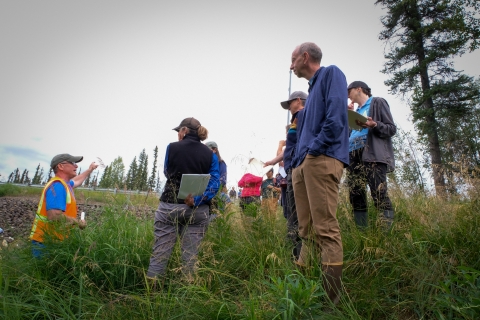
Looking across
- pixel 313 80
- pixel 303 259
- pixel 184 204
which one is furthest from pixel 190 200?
pixel 313 80

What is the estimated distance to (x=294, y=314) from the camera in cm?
171

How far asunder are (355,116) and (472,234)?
4.62ft

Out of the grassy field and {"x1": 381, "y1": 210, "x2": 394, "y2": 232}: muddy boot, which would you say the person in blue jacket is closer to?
the grassy field

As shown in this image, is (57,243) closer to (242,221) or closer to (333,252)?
(242,221)

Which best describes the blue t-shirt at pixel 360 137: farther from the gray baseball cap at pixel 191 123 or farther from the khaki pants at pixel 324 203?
the gray baseball cap at pixel 191 123

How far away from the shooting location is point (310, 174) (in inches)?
91.0

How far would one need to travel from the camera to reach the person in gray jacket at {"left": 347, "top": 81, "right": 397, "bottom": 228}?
302cm

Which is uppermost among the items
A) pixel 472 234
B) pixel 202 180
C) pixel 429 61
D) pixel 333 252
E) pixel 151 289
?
pixel 429 61

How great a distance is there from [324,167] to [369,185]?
119 centimetres

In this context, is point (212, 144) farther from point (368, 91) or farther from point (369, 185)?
point (369, 185)

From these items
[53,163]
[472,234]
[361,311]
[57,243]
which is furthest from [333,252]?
[53,163]

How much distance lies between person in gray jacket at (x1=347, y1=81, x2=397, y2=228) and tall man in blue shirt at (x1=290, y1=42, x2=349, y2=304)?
74cm

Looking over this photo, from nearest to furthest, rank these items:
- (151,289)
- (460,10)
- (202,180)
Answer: (151,289) < (202,180) < (460,10)

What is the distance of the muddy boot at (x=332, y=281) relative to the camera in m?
1.98
